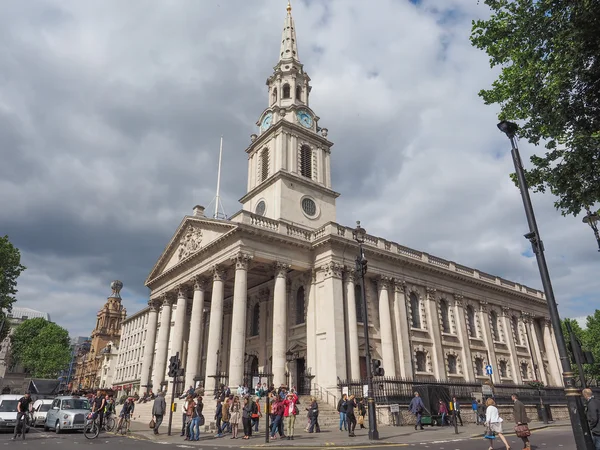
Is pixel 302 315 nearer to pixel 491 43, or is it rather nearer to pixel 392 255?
pixel 392 255

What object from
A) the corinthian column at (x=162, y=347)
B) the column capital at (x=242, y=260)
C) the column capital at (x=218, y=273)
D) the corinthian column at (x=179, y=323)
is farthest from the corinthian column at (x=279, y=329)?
the corinthian column at (x=162, y=347)

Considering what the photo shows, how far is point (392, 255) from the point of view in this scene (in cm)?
3325

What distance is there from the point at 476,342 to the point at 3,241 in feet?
148

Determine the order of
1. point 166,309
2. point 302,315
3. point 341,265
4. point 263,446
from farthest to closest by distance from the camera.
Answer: point 166,309, point 302,315, point 341,265, point 263,446

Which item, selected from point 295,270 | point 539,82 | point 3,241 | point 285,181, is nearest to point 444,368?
point 295,270

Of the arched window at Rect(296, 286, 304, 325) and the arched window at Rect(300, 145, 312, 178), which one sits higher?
the arched window at Rect(300, 145, 312, 178)

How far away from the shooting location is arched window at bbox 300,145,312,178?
40.4 meters

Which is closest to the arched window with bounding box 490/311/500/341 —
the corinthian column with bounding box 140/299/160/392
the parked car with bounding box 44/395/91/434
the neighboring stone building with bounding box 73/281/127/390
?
the corinthian column with bounding box 140/299/160/392

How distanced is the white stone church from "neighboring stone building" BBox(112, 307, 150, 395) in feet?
122

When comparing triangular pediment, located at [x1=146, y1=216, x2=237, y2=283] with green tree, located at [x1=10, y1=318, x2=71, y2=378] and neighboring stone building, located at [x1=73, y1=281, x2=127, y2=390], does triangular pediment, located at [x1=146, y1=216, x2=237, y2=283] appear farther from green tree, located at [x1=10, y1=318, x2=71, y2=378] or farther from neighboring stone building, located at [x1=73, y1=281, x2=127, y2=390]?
neighboring stone building, located at [x1=73, y1=281, x2=127, y2=390]

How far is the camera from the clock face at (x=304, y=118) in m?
42.4

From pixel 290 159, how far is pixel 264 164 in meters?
3.59

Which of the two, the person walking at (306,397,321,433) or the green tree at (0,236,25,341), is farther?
the green tree at (0,236,25,341)

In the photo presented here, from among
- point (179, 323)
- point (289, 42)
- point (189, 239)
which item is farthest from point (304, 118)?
point (179, 323)
